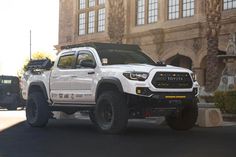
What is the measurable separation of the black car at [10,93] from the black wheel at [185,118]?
57.9 feet

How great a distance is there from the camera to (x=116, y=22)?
35.1 metres

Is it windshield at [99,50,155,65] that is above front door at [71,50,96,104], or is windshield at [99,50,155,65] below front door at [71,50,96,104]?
above

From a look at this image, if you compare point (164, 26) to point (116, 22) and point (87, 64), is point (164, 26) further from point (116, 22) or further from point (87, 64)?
point (87, 64)

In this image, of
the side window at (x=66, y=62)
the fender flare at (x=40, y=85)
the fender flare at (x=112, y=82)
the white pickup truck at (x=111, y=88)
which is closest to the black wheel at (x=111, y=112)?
the white pickup truck at (x=111, y=88)

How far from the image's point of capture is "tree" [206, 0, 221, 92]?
25.3 meters

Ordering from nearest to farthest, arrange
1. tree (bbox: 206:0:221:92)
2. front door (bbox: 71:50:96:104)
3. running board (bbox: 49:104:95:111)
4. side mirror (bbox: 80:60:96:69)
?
side mirror (bbox: 80:60:96:69) → front door (bbox: 71:50:96:104) → running board (bbox: 49:104:95:111) → tree (bbox: 206:0:221:92)

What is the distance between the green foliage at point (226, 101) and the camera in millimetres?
17812

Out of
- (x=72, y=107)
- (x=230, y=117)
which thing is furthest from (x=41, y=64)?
(x=230, y=117)

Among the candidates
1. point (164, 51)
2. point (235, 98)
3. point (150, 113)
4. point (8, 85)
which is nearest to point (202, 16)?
point (164, 51)

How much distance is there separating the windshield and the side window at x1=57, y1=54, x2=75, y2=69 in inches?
41.0

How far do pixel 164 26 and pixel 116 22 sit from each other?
3.32 metres

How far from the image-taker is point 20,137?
35.1 feet

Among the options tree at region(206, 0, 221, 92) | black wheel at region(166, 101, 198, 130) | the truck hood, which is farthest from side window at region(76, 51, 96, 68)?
tree at region(206, 0, 221, 92)

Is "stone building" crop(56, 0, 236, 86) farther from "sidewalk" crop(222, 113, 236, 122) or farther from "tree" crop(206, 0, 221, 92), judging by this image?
"sidewalk" crop(222, 113, 236, 122)
